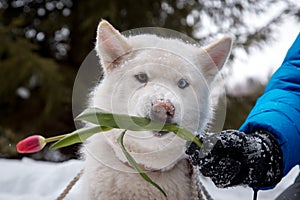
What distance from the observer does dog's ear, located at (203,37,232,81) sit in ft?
3.86

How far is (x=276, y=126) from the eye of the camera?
1.22m

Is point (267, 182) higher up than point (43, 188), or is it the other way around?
point (267, 182)

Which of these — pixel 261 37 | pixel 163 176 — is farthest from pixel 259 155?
pixel 261 37

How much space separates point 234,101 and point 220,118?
3.57 metres

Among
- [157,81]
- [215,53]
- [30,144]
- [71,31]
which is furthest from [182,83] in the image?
[71,31]

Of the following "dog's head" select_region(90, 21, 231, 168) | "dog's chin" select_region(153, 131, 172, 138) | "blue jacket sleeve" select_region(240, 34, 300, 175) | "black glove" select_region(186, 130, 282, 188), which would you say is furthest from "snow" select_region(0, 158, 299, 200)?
"dog's chin" select_region(153, 131, 172, 138)

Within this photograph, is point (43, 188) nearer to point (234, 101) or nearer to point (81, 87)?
point (81, 87)

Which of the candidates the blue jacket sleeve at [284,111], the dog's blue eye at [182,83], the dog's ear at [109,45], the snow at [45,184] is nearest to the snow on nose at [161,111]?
the dog's blue eye at [182,83]

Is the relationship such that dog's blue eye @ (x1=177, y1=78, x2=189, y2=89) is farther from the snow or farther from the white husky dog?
the snow

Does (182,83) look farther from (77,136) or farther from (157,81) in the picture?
(77,136)

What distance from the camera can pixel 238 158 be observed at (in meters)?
1.08

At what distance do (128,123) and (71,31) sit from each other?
3.91m

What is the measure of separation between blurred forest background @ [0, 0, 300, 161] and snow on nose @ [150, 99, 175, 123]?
11.1 feet

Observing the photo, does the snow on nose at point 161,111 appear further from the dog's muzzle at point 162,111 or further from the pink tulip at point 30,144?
the pink tulip at point 30,144
